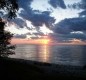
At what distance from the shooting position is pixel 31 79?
67.7ft

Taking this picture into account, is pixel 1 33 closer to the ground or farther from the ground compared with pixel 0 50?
farther from the ground

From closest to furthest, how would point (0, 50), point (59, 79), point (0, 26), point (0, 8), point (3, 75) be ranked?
point (0, 8) < point (3, 75) < point (59, 79) < point (0, 26) < point (0, 50)

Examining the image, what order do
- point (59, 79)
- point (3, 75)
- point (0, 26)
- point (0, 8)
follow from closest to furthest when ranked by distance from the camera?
1. point (0, 8)
2. point (3, 75)
3. point (59, 79)
4. point (0, 26)

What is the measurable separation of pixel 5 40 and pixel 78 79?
19664 mm

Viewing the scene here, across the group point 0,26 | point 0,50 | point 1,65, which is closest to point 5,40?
point 0,50

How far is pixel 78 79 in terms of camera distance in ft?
75.4

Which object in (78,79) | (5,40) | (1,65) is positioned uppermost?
(5,40)

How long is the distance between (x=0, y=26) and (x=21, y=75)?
49.6 feet

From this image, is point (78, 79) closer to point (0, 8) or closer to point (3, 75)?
point (3, 75)

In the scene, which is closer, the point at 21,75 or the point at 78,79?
the point at 21,75

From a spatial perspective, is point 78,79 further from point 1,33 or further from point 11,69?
point 1,33

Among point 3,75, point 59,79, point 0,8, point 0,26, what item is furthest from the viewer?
point 0,26

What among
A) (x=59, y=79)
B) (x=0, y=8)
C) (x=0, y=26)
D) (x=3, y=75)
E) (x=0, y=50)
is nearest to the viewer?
(x=0, y=8)

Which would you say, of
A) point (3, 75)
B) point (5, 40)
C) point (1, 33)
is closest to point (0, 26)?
point (1, 33)
